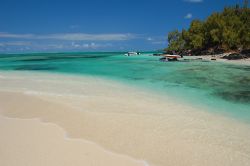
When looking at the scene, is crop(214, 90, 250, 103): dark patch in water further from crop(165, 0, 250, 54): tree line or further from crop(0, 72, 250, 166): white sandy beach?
crop(165, 0, 250, 54): tree line

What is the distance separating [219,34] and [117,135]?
57.9 meters

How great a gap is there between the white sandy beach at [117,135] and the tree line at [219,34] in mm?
48230

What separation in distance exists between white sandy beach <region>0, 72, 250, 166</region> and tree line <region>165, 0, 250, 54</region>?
4823 cm

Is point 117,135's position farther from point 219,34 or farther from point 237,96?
point 219,34

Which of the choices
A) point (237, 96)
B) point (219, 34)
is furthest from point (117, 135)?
point (219, 34)

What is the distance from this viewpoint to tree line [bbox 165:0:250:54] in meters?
53.1

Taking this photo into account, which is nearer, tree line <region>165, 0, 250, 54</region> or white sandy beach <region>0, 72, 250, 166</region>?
white sandy beach <region>0, 72, 250, 166</region>

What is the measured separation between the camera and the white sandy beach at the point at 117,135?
15.2 feet

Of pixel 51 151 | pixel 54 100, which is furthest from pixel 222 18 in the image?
pixel 51 151

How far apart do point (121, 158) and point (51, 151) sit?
1.47 meters

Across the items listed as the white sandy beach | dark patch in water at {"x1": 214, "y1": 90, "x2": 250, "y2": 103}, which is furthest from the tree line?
the white sandy beach

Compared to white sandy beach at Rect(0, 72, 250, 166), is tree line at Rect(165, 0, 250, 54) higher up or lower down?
higher up

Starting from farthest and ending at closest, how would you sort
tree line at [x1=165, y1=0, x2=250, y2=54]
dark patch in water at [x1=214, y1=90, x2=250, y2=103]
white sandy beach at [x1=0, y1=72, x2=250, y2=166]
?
tree line at [x1=165, y1=0, x2=250, y2=54]
dark patch in water at [x1=214, y1=90, x2=250, y2=103]
white sandy beach at [x1=0, y1=72, x2=250, y2=166]

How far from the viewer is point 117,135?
5910mm
